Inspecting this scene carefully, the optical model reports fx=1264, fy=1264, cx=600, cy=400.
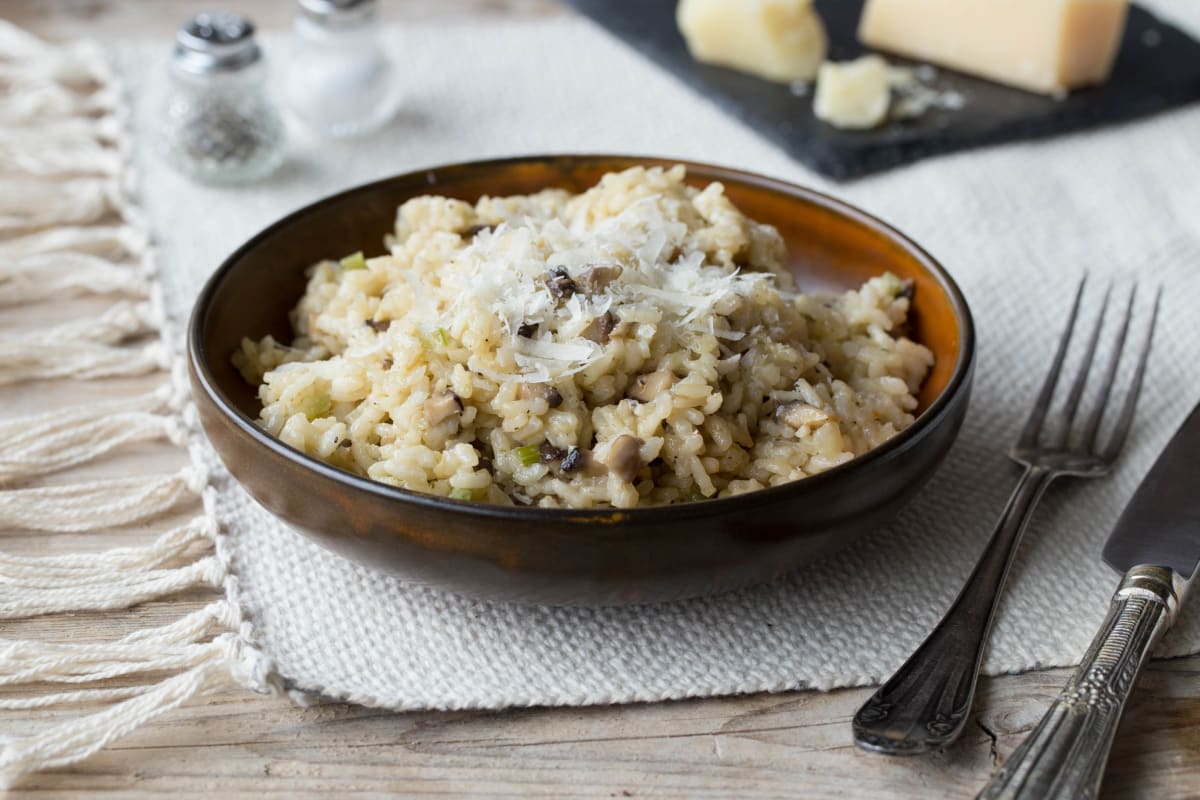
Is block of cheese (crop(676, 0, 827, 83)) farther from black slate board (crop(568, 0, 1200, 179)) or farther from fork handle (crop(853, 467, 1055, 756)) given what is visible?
fork handle (crop(853, 467, 1055, 756))

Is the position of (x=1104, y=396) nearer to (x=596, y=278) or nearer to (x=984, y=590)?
(x=984, y=590)

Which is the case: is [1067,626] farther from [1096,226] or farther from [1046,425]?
→ [1096,226]

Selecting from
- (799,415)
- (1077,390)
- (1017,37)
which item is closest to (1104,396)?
(1077,390)

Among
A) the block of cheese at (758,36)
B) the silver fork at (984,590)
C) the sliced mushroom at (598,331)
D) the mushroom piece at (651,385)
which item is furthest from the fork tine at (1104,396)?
the block of cheese at (758,36)

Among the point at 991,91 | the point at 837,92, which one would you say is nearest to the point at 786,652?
A: the point at 837,92

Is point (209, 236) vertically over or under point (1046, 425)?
under
